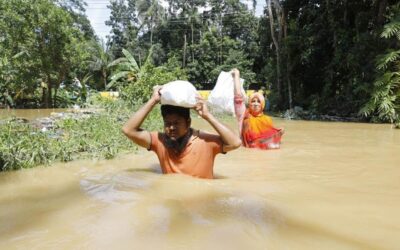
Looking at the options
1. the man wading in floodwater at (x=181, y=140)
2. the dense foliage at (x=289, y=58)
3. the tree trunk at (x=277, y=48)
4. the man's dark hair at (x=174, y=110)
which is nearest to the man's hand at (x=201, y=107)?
the man wading in floodwater at (x=181, y=140)

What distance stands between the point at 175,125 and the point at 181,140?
174 millimetres

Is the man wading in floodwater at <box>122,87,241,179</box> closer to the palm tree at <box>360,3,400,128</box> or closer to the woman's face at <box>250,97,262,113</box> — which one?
the woman's face at <box>250,97,262,113</box>

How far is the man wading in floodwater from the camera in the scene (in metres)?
3.00

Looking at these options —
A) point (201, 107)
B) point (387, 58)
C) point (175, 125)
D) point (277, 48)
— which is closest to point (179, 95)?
point (201, 107)

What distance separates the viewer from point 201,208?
9.35 ft

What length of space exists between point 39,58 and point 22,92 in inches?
119

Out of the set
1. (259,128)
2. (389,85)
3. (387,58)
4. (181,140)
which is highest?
(387,58)

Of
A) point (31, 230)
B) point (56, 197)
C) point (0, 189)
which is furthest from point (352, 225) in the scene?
point (0, 189)

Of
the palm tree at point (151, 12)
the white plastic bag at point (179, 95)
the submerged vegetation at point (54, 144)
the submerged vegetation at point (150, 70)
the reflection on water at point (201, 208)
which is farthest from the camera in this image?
the palm tree at point (151, 12)

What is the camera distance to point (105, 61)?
28078 millimetres

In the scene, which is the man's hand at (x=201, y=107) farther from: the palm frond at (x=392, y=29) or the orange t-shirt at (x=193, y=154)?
the palm frond at (x=392, y=29)

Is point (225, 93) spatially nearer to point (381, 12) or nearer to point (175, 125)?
point (175, 125)

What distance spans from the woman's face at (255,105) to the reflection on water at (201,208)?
1.68 meters

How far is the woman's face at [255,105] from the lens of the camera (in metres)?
6.58
